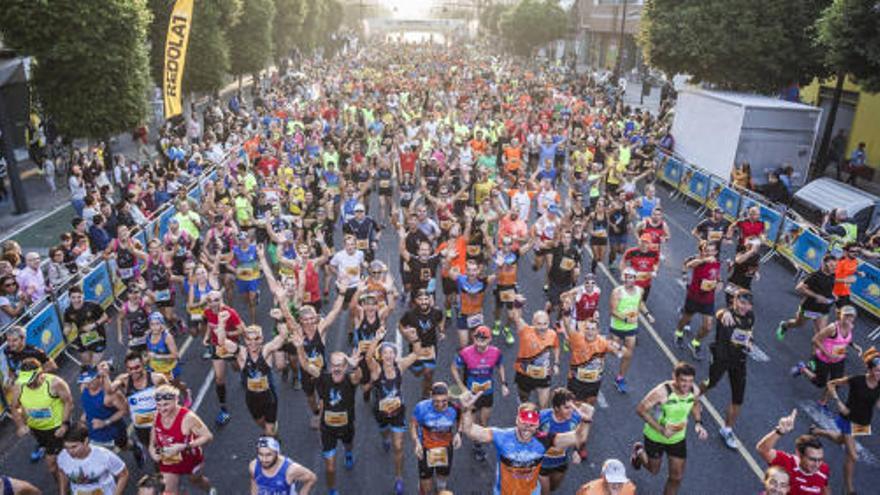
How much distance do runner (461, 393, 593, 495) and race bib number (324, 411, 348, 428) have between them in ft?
5.33

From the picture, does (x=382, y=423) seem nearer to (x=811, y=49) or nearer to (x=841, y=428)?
(x=841, y=428)

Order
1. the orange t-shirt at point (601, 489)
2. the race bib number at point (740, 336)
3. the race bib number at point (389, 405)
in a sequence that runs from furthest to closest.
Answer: the race bib number at point (740, 336) < the race bib number at point (389, 405) < the orange t-shirt at point (601, 489)

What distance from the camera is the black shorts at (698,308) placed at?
33.2ft

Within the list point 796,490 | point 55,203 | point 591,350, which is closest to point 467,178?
point 591,350

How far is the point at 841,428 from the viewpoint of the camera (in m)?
7.34

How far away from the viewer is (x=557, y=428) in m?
6.40

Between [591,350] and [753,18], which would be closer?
[591,350]

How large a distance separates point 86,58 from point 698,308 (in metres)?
16.3

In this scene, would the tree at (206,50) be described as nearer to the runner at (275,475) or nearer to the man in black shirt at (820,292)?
the runner at (275,475)

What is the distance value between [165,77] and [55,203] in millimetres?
5816

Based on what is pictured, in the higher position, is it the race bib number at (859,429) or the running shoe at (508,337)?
the race bib number at (859,429)

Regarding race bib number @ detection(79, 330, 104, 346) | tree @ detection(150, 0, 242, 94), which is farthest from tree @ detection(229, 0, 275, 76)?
race bib number @ detection(79, 330, 104, 346)

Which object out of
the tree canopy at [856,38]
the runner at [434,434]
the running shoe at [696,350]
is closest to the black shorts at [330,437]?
the runner at [434,434]

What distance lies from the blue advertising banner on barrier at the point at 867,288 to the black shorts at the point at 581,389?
24.8ft
